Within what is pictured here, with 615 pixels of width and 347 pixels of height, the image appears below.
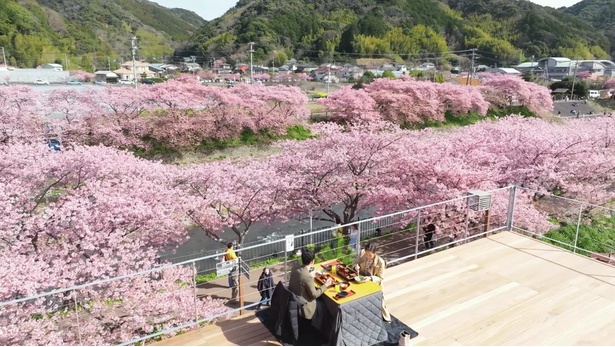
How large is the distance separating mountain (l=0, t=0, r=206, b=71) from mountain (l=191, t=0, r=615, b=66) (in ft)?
59.3

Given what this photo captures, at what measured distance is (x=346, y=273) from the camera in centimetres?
419

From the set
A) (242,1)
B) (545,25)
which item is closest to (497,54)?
(545,25)

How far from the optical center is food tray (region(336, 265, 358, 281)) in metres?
4.11

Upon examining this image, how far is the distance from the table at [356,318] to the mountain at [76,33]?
7677 centimetres

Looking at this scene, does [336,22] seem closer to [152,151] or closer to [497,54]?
[497,54]

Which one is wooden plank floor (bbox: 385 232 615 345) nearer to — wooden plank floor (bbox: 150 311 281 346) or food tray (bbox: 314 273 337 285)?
food tray (bbox: 314 273 337 285)

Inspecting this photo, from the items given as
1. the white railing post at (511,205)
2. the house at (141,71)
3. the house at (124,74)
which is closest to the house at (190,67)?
the house at (141,71)

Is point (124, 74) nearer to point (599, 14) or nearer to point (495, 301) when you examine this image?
point (495, 301)

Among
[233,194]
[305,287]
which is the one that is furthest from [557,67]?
[305,287]

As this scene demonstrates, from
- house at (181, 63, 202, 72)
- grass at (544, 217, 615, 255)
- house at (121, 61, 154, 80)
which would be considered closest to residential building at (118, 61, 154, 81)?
house at (121, 61, 154, 80)

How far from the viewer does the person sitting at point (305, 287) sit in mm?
3656

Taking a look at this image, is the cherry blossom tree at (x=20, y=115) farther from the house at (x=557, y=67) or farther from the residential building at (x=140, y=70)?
the house at (x=557, y=67)

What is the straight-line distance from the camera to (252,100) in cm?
2295

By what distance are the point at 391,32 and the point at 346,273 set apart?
111m
